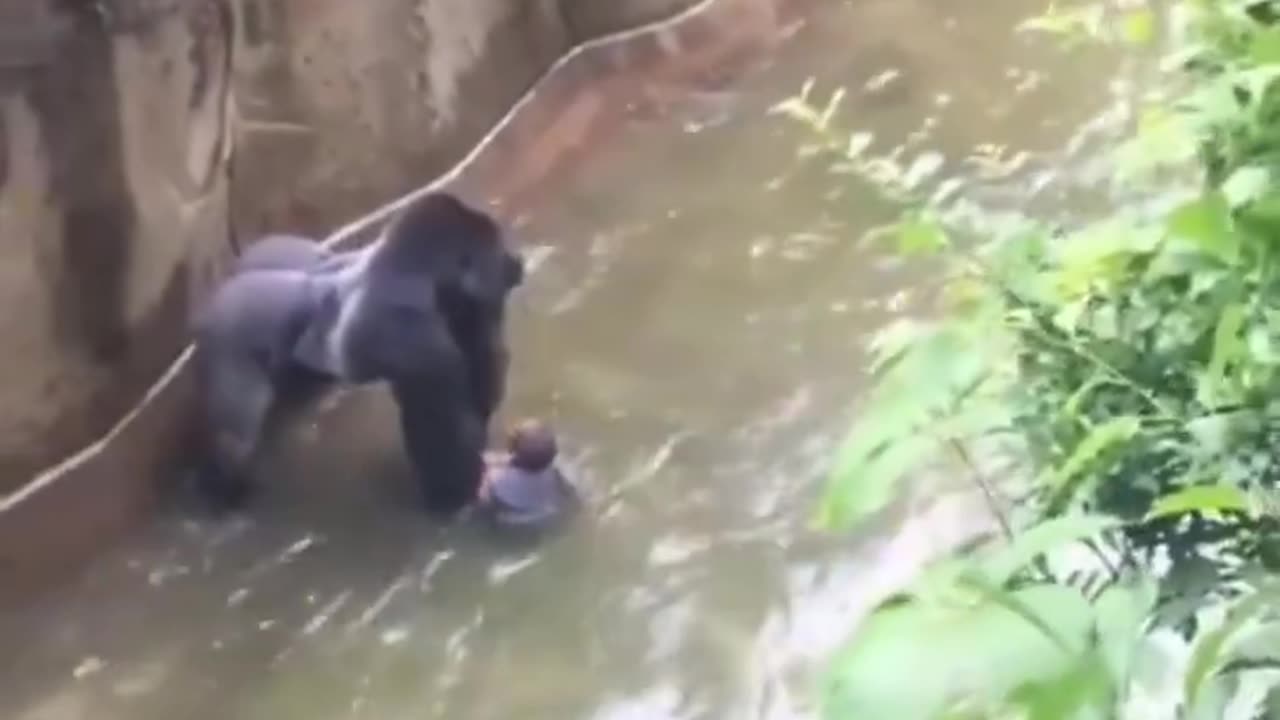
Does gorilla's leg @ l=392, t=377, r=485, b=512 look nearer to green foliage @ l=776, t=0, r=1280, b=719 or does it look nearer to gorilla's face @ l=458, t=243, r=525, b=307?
→ gorilla's face @ l=458, t=243, r=525, b=307

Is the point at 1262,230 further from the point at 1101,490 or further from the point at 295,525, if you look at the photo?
the point at 295,525

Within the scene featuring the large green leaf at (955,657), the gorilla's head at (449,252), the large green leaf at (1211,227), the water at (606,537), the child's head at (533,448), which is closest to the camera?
the large green leaf at (955,657)

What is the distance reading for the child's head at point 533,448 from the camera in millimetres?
2502

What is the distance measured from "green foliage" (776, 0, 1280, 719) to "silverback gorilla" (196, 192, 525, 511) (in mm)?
1046

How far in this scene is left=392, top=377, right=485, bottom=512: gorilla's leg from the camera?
243 cm

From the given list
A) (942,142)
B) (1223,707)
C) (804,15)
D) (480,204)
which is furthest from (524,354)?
(1223,707)

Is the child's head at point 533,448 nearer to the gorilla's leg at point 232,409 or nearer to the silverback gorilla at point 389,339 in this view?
the silverback gorilla at point 389,339

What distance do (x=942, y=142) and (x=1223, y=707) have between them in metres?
2.82

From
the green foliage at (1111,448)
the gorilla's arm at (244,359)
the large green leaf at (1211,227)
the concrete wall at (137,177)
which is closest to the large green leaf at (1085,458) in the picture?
the green foliage at (1111,448)

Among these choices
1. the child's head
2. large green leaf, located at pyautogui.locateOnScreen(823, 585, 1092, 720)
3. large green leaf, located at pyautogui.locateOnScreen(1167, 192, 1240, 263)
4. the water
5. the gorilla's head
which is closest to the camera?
large green leaf, located at pyautogui.locateOnScreen(823, 585, 1092, 720)

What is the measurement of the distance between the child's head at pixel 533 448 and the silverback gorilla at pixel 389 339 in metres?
0.05

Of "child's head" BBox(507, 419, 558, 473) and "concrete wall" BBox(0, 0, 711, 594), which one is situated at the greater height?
"concrete wall" BBox(0, 0, 711, 594)

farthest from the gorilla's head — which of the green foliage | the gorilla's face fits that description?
the green foliage

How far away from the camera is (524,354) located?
9.63 feet
